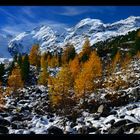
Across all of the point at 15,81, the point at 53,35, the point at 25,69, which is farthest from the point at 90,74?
the point at 15,81

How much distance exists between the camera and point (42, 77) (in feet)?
36.6

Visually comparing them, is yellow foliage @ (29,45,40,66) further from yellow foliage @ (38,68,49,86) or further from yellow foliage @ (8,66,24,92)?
yellow foliage @ (8,66,24,92)

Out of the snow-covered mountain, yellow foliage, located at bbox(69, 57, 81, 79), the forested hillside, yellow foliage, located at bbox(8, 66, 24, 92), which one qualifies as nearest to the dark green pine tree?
the forested hillside

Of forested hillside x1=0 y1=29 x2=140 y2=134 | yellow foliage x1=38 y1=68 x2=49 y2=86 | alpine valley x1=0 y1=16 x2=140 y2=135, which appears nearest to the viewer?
forested hillside x1=0 y1=29 x2=140 y2=134

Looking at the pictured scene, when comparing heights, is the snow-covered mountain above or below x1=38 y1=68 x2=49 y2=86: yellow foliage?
above

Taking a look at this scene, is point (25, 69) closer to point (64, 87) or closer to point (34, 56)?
point (34, 56)

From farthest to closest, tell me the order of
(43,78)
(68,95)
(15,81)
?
A: (43,78)
(68,95)
(15,81)

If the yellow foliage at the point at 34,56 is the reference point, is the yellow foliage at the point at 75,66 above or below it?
below

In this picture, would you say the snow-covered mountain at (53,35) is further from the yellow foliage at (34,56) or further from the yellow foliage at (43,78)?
the yellow foliage at (43,78)

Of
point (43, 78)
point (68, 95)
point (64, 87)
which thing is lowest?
point (68, 95)

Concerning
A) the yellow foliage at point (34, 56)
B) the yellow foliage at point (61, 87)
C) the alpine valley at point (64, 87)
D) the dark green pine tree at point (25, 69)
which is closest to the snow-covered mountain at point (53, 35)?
the alpine valley at point (64, 87)

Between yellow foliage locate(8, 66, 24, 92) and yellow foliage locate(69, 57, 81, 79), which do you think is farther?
yellow foliage locate(69, 57, 81, 79)

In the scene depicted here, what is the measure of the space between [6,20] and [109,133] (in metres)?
3.67

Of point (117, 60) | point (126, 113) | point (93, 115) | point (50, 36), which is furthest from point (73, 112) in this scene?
point (117, 60)
